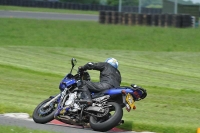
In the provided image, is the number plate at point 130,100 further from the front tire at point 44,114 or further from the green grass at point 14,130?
the green grass at point 14,130

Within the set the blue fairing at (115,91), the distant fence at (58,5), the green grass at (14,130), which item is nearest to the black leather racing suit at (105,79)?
the blue fairing at (115,91)

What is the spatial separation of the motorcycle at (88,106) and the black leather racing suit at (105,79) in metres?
0.12

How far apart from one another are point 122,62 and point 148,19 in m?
14.4

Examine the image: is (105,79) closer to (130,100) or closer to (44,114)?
(130,100)

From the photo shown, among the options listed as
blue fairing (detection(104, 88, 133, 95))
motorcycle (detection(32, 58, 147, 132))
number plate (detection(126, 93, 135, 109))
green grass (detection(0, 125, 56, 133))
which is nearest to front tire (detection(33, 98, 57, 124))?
motorcycle (detection(32, 58, 147, 132))

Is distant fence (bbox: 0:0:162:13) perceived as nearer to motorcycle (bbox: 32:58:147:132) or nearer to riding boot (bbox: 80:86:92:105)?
motorcycle (bbox: 32:58:147:132)

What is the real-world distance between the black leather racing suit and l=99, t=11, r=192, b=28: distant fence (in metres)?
22.7

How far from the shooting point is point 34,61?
740 inches

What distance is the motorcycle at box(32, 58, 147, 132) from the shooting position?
9359mm

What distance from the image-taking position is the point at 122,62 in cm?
1955

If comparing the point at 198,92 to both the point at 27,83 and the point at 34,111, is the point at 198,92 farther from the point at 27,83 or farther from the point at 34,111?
the point at 34,111

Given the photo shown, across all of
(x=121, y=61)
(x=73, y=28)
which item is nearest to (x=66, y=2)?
(x=73, y=28)

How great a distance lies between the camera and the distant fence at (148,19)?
32781mm

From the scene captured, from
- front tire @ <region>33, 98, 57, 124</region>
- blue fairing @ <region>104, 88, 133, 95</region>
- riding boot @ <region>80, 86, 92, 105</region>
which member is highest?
blue fairing @ <region>104, 88, 133, 95</region>
